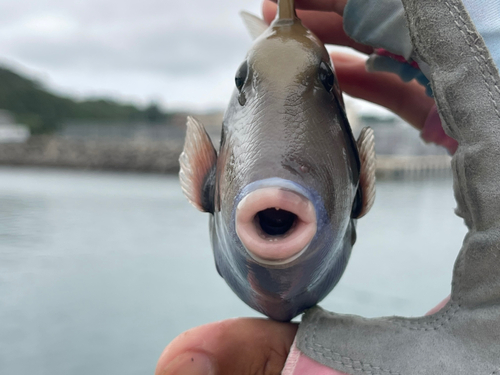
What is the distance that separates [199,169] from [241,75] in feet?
0.34

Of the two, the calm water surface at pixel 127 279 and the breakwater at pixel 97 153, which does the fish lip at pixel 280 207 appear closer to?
the calm water surface at pixel 127 279

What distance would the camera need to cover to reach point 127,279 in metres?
1.77

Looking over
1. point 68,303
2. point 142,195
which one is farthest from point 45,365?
point 142,195

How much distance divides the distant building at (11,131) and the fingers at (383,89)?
11.5 m

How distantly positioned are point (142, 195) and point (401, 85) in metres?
4.45

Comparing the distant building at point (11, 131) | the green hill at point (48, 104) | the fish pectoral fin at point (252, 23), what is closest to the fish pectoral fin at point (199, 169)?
the fish pectoral fin at point (252, 23)

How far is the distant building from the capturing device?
36.4ft

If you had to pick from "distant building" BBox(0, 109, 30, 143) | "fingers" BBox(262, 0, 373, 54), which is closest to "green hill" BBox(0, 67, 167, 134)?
"distant building" BBox(0, 109, 30, 143)

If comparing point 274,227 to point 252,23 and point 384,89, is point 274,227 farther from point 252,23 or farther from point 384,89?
point 384,89

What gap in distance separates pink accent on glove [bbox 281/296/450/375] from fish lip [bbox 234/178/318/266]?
126mm

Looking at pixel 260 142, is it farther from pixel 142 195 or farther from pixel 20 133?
pixel 20 133

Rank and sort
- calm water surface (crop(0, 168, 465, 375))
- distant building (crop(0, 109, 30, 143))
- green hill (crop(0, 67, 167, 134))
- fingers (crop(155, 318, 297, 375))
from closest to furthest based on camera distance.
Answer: fingers (crop(155, 318, 297, 375))
calm water surface (crop(0, 168, 465, 375))
distant building (crop(0, 109, 30, 143))
green hill (crop(0, 67, 167, 134))

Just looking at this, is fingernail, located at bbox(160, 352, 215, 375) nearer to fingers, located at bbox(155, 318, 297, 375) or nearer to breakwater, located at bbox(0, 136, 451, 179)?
fingers, located at bbox(155, 318, 297, 375)

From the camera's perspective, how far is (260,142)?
0.35 m
